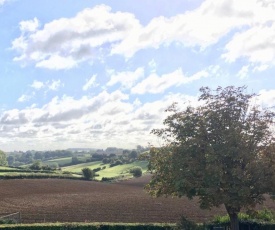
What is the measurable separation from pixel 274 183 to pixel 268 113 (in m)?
5.97

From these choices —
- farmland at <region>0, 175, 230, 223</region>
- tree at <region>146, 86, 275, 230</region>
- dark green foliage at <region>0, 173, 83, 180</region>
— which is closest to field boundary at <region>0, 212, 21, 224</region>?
farmland at <region>0, 175, 230, 223</region>

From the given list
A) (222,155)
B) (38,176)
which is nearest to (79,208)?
(222,155)

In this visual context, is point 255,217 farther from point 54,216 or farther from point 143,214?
point 54,216

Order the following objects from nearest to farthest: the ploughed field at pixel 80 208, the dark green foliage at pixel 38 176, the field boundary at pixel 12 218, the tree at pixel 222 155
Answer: the tree at pixel 222 155, the field boundary at pixel 12 218, the ploughed field at pixel 80 208, the dark green foliage at pixel 38 176

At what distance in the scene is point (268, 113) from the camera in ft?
97.2

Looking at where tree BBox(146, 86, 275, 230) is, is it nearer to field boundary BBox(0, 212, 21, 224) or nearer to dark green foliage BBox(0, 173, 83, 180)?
field boundary BBox(0, 212, 21, 224)

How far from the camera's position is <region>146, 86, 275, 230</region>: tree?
87.4 feet

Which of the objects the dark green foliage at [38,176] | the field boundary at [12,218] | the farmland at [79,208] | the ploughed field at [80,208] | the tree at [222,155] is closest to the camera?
the tree at [222,155]

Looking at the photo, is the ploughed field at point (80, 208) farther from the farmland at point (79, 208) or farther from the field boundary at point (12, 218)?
the field boundary at point (12, 218)

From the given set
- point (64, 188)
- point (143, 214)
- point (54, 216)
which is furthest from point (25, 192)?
point (143, 214)

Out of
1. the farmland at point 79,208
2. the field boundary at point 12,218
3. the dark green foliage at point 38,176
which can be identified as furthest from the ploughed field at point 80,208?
the dark green foliage at point 38,176

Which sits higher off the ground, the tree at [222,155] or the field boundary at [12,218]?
the tree at [222,155]

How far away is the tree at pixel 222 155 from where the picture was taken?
2664 centimetres

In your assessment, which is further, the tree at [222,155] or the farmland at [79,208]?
the farmland at [79,208]
